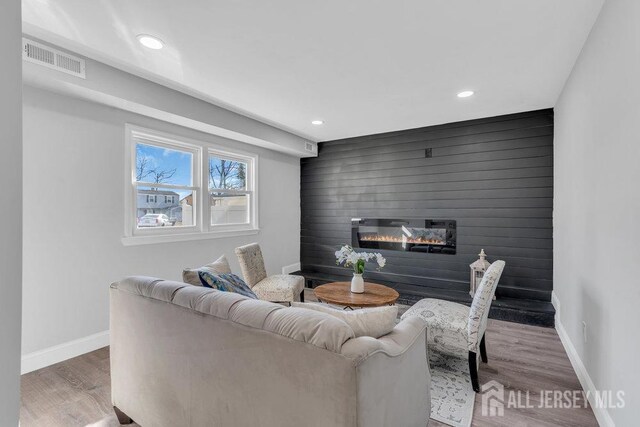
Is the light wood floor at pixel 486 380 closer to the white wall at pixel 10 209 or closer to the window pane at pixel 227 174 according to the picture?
the white wall at pixel 10 209

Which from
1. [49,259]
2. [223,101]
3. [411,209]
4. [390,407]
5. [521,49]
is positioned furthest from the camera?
[411,209]

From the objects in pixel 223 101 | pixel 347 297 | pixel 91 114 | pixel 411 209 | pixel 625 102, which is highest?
pixel 223 101

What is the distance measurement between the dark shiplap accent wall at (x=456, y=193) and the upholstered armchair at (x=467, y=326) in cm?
181

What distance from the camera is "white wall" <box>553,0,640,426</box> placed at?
1.46 meters

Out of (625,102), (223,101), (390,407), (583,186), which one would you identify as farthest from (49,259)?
(583,186)

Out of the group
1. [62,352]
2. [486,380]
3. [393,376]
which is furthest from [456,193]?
[62,352]

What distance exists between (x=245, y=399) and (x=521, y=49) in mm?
2994

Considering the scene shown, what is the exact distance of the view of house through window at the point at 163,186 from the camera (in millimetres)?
3387

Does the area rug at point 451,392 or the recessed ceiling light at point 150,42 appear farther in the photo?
the recessed ceiling light at point 150,42

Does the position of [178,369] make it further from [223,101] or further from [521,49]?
[521,49]

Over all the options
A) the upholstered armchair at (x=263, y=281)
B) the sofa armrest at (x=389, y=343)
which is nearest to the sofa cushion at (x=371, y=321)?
the sofa armrest at (x=389, y=343)

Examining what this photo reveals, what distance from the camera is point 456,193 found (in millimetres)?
4340

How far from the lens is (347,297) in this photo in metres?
2.95

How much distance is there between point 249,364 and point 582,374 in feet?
8.19
